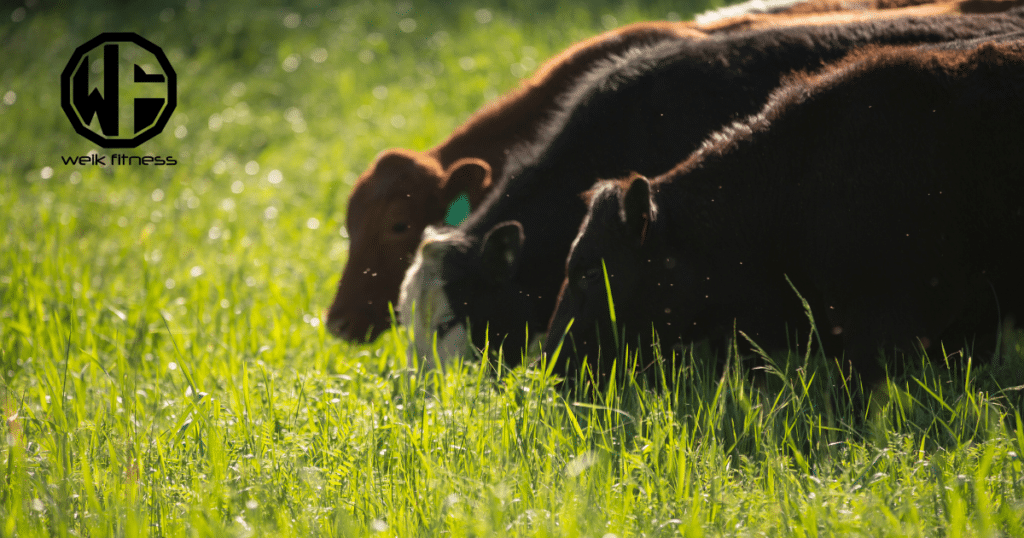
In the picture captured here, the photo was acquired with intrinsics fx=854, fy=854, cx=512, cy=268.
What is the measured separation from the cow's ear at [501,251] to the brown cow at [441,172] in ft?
2.70

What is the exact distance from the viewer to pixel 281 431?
3.08m

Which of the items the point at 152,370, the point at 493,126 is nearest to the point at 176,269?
the point at 152,370

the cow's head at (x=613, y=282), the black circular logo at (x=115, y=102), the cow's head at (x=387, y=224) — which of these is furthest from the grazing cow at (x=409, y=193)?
the black circular logo at (x=115, y=102)

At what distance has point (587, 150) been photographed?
442 cm

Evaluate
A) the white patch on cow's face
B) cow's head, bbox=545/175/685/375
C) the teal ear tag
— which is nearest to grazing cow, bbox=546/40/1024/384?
cow's head, bbox=545/175/685/375

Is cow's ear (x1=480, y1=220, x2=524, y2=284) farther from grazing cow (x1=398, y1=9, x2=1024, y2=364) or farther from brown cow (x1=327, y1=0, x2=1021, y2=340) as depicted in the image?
brown cow (x1=327, y1=0, x2=1021, y2=340)

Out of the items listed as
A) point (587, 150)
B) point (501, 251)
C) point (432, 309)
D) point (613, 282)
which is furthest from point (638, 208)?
point (432, 309)

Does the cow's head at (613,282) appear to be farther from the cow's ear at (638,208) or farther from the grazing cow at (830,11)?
the grazing cow at (830,11)

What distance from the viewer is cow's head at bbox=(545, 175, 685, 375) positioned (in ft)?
11.8

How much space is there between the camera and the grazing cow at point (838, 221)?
3.31m

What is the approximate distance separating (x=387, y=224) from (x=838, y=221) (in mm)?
2506

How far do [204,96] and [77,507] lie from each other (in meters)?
9.16

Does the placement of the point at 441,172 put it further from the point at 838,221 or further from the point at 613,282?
the point at 838,221

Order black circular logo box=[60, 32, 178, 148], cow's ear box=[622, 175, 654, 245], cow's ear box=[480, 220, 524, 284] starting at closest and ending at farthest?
1. cow's ear box=[622, 175, 654, 245]
2. cow's ear box=[480, 220, 524, 284]
3. black circular logo box=[60, 32, 178, 148]
